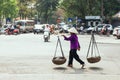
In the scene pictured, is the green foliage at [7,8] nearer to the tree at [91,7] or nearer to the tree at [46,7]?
the tree at [91,7]

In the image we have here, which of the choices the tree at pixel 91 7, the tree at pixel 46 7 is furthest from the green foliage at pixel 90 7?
the tree at pixel 46 7

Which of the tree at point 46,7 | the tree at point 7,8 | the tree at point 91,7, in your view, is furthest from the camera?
the tree at point 46,7

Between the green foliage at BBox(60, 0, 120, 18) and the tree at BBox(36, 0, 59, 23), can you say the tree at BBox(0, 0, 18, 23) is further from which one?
the tree at BBox(36, 0, 59, 23)

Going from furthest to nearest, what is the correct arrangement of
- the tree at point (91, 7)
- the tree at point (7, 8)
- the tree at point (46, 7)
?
the tree at point (46, 7)
the tree at point (7, 8)
the tree at point (91, 7)

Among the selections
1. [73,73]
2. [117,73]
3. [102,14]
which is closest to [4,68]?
[73,73]

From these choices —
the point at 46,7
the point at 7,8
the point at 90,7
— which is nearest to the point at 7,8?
the point at 7,8

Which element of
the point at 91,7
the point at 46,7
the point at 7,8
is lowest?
the point at 46,7

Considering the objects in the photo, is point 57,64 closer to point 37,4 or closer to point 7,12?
point 7,12

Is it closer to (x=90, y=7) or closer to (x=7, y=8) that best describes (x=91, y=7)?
(x=90, y=7)

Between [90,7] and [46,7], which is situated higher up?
[90,7]

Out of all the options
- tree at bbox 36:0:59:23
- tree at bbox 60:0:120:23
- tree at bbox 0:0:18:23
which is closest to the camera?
tree at bbox 60:0:120:23

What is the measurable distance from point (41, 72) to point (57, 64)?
5.52ft

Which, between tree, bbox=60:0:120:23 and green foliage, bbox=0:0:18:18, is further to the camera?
green foliage, bbox=0:0:18:18

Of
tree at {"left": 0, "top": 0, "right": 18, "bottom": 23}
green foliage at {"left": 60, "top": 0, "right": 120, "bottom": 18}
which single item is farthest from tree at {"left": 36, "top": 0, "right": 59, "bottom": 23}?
green foliage at {"left": 60, "top": 0, "right": 120, "bottom": 18}
